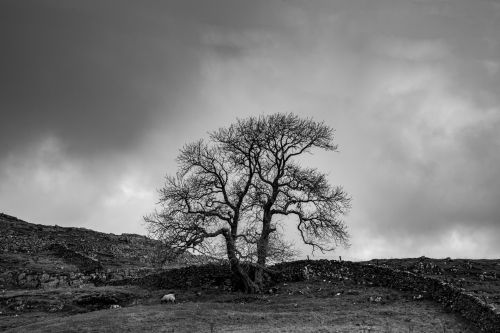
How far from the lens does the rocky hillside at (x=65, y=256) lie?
51656 mm

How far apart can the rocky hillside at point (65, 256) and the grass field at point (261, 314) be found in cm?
611

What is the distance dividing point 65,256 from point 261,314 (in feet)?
135

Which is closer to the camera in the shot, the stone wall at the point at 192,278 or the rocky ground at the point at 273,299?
the rocky ground at the point at 273,299

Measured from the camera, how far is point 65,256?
64.2m

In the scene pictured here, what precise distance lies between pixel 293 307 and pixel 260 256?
17.5 ft

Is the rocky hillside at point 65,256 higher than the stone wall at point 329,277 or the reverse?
higher

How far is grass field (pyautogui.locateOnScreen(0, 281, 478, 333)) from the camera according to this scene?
27547 mm

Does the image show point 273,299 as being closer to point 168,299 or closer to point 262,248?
point 262,248

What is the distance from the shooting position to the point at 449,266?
140 feet

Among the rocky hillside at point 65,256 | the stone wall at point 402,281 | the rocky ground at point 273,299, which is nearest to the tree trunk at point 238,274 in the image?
the rocky ground at point 273,299

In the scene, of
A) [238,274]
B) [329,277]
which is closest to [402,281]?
[329,277]

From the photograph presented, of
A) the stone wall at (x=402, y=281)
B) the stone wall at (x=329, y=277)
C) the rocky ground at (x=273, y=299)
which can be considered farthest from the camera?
the stone wall at (x=329, y=277)

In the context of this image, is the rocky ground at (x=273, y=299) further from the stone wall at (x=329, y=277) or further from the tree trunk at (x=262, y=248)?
the tree trunk at (x=262, y=248)

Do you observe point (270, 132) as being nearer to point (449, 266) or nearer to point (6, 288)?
point (449, 266)
